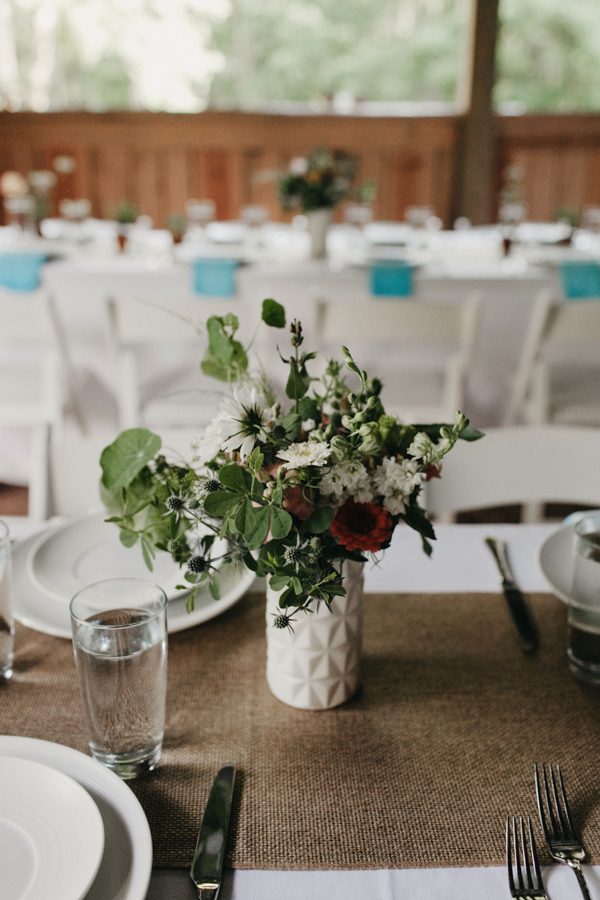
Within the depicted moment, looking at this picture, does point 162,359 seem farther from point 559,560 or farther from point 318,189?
point 559,560

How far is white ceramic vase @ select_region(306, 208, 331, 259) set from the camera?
9.24 ft

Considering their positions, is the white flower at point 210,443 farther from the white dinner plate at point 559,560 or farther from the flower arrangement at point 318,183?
the flower arrangement at point 318,183

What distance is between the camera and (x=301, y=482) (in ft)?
2.26

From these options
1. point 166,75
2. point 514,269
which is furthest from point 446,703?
point 166,75

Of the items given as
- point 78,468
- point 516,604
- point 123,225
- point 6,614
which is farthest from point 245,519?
point 123,225

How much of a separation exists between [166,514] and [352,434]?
0.20 meters

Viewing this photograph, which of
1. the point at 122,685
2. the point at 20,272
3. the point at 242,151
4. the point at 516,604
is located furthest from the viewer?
→ the point at 242,151

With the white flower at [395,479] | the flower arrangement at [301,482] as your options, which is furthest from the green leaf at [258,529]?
the white flower at [395,479]

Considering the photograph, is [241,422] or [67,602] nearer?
[241,422]

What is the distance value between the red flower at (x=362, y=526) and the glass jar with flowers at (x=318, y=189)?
224 cm

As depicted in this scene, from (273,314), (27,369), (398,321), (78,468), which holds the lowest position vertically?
(27,369)

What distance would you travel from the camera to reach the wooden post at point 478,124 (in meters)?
4.14

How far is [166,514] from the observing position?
2.58ft

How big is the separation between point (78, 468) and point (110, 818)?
80 cm
